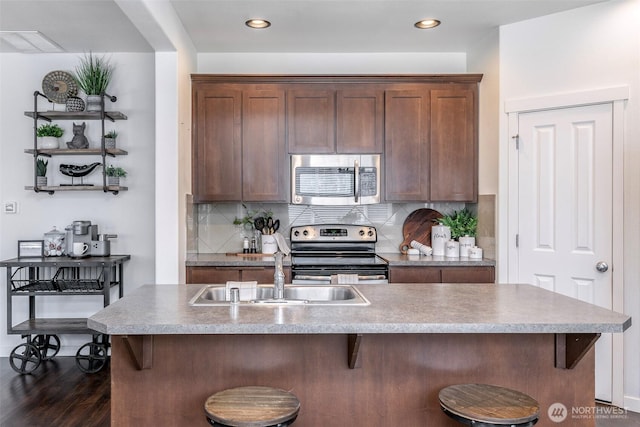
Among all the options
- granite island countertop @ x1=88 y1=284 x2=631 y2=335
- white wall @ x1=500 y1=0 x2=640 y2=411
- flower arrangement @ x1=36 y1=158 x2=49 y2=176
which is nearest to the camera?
granite island countertop @ x1=88 y1=284 x2=631 y2=335

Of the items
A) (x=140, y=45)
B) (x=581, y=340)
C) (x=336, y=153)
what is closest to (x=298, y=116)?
(x=336, y=153)

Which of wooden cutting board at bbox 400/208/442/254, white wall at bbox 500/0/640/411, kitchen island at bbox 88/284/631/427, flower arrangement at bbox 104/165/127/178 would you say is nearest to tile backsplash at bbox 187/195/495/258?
wooden cutting board at bbox 400/208/442/254

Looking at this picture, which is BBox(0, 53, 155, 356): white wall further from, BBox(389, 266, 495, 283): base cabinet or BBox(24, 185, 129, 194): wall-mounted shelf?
BBox(389, 266, 495, 283): base cabinet

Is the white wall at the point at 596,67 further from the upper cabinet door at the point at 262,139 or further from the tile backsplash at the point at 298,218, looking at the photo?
the upper cabinet door at the point at 262,139

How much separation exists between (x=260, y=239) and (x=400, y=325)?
104 inches

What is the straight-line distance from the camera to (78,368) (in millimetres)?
3625

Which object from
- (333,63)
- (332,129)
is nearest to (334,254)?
(332,129)

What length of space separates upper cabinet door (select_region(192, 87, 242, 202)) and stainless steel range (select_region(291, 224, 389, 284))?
772 mm

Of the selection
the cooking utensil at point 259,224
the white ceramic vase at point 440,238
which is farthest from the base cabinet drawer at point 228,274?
the white ceramic vase at point 440,238

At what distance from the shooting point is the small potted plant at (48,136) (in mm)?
3742

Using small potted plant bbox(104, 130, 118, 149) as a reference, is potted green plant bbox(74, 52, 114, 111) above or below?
above

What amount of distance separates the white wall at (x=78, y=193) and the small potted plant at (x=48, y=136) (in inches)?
6.1

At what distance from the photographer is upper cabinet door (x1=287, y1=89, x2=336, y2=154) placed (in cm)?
379

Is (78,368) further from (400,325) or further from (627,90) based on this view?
(627,90)
